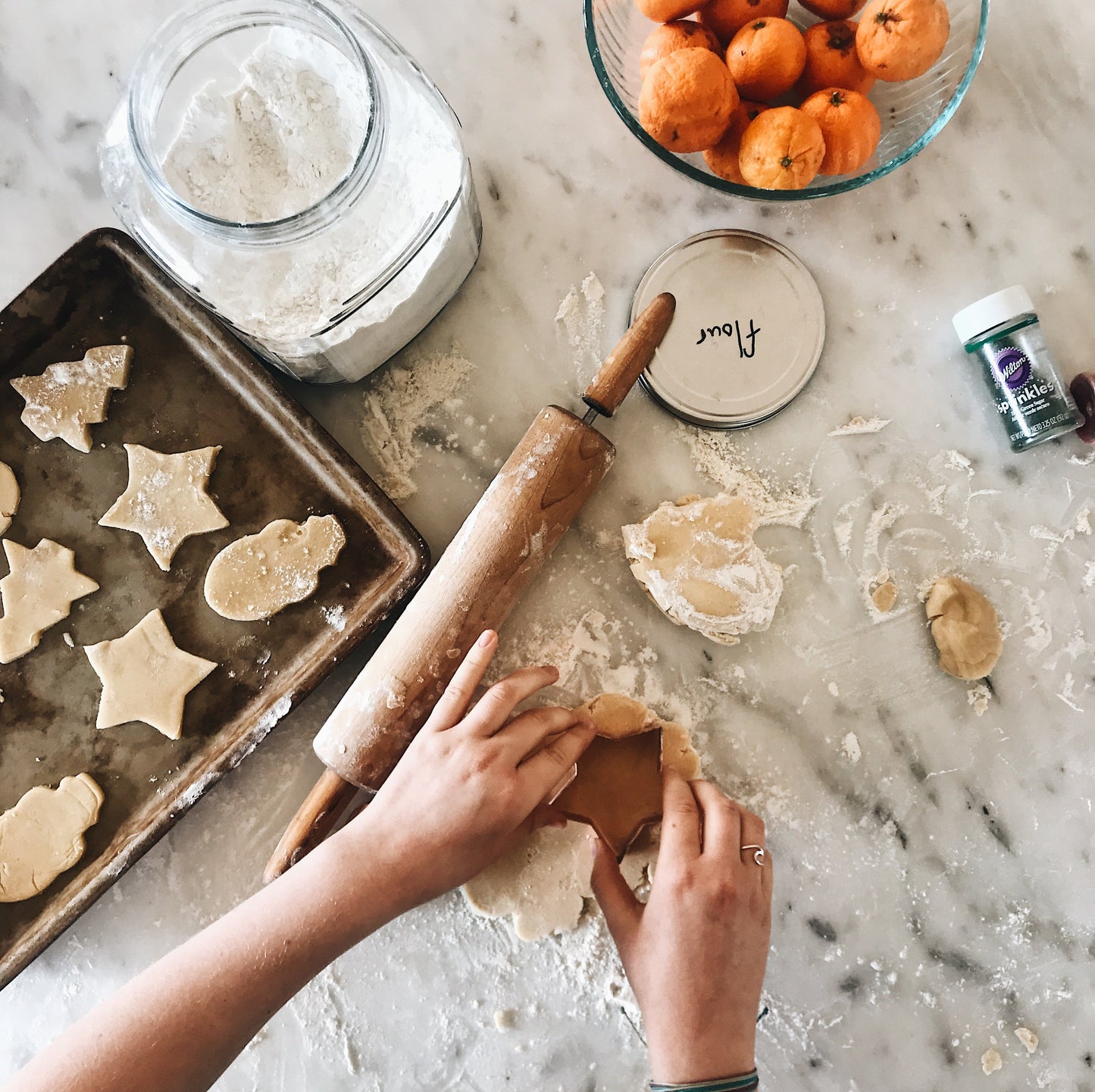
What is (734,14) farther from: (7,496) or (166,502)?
(7,496)

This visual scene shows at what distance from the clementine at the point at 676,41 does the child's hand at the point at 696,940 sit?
745mm

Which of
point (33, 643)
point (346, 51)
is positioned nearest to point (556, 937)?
point (33, 643)

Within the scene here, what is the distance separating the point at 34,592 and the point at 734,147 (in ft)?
2.88

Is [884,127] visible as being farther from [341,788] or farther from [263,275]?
[341,788]

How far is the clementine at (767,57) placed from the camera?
767 mm

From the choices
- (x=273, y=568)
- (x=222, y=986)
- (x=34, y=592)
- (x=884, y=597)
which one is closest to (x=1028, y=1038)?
(x=884, y=597)

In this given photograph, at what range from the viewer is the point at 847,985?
91 centimetres

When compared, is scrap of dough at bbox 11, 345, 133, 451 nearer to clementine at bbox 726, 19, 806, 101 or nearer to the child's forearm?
the child's forearm

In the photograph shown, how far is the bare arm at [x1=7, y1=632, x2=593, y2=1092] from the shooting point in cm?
71

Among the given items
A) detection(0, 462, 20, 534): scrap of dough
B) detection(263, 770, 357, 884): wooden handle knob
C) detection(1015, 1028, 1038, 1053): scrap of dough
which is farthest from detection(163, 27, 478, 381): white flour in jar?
detection(1015, 1028, 1038, 1053): scrap of dough

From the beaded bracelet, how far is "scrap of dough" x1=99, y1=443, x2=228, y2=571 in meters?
0.73

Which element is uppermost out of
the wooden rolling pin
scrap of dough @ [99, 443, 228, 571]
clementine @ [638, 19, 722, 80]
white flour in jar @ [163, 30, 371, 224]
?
white flour in jar @ [163, 30, 371, 224]

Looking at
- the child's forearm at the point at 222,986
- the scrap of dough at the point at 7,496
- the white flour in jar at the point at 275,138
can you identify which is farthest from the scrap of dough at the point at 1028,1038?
the scrap of dough at the point at 7,496

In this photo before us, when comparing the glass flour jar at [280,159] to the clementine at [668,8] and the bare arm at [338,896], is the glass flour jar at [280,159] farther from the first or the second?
the bare arm at [338,896]
